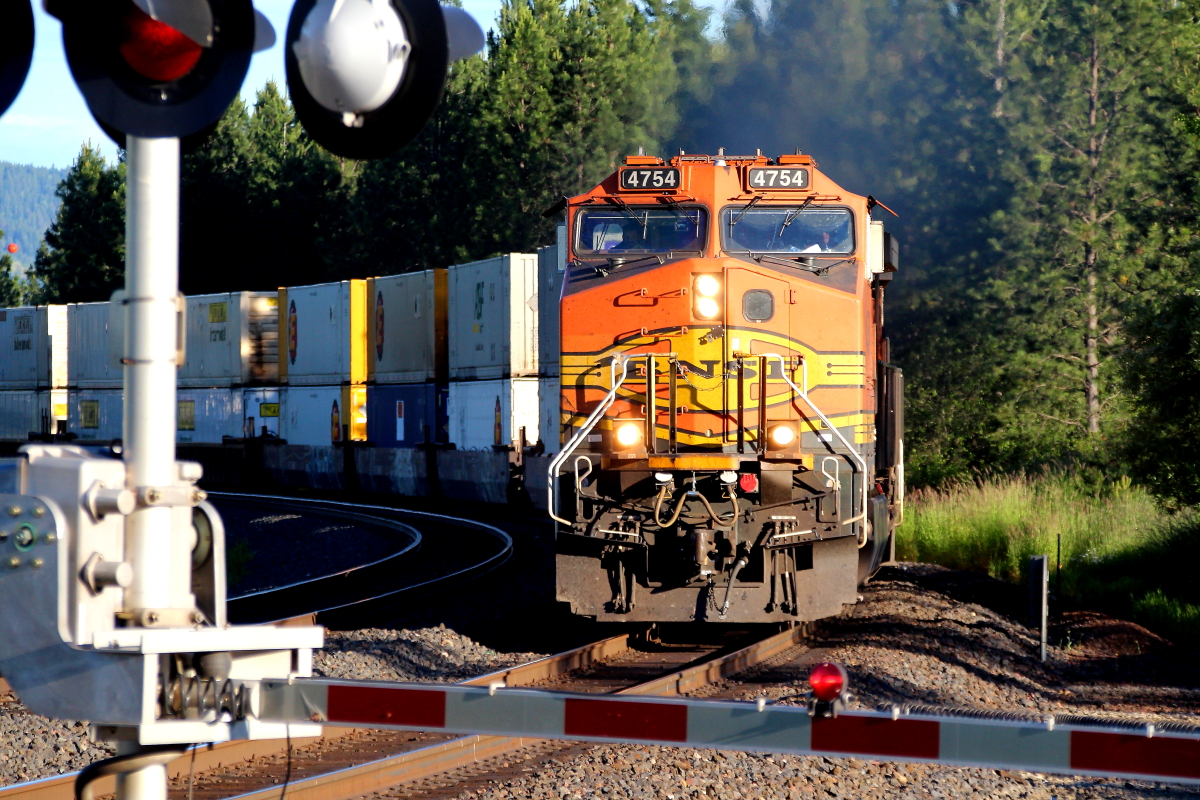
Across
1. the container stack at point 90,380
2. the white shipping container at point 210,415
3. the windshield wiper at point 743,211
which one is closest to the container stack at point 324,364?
the white shipping container at point 210,415

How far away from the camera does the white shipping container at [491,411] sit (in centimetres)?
2186

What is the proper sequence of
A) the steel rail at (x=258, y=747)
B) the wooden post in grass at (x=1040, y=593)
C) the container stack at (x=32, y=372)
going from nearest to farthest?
the steel rail at (x=258, y=747), the wooden post in grass at (x=1040, y=593), the container stack at (x=32, y=372)

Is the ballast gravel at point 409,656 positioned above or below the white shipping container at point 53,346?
below

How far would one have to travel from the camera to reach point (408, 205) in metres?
50.1

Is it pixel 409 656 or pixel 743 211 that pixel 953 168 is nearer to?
pixel 743 211

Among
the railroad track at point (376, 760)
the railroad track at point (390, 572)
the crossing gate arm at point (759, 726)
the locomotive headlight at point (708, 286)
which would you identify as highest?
the locomotive headlight at point (708, 286)

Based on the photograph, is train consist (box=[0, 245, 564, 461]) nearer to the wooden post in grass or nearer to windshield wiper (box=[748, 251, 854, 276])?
the wooden post in grass

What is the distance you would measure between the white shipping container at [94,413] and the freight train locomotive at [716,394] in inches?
972

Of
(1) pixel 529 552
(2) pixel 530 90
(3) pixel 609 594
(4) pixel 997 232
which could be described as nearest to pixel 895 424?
(3) pixel 609 594

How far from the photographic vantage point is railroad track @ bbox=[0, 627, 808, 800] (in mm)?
5630

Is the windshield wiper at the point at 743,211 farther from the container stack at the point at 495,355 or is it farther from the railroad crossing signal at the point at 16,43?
the container stack at the point at 495,355

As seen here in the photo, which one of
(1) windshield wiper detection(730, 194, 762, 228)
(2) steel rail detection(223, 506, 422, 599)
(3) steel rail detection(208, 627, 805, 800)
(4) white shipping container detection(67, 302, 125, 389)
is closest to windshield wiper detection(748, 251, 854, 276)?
(1) windshield wiper detection(730, 194, 762, 228)

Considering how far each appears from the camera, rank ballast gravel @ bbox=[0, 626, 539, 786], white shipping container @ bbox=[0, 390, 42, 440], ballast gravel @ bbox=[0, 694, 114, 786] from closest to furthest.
Result: ballast gravel @ bbox=[0, 694, 114, 786] < ballast gravel @ bbox=[0, 626, 539, 786] < white shipping container @ bbox=[0, 390, 42, 440]

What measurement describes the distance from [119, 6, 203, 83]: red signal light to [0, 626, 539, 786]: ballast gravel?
4789mm
